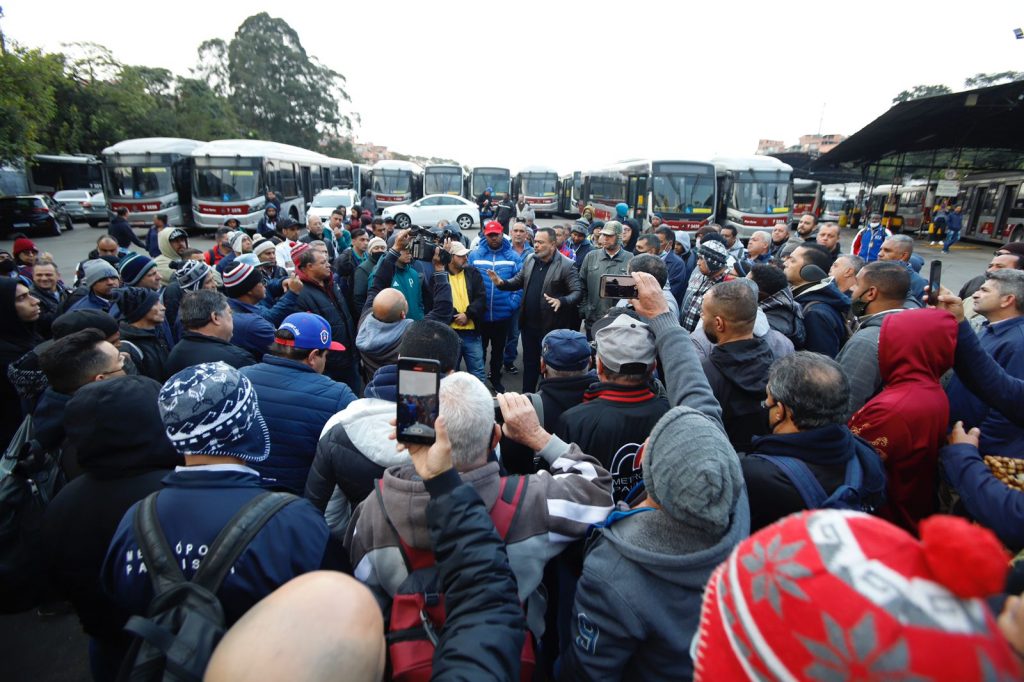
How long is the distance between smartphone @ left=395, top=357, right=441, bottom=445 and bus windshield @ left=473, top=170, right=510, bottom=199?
2740cm

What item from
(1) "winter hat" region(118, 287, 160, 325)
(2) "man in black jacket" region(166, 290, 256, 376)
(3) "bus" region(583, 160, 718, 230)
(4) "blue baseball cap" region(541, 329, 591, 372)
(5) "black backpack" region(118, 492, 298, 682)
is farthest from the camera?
(3) "bus" region(583, 160, 718, 230)

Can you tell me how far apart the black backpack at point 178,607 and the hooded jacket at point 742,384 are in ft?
7.33

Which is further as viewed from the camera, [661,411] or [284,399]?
[284,399]

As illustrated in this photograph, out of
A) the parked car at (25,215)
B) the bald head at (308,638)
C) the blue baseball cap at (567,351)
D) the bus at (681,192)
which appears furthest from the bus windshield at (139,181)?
the bald head at (308,638)

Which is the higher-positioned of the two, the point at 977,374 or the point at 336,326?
the point at 977,374

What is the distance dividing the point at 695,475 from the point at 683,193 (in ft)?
56.7

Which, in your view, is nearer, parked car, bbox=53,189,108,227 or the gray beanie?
the gray beanie

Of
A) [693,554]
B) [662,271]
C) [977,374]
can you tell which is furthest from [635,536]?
[662,271]

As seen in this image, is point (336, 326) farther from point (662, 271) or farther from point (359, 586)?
point (359, 586)

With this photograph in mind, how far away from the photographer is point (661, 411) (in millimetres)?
2254

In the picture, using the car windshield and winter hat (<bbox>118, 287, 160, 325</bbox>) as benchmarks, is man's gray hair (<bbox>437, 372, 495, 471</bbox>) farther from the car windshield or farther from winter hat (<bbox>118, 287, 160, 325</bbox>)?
the car windshield

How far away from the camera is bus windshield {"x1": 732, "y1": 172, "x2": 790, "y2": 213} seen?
58.1ft

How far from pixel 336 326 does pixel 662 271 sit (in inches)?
116

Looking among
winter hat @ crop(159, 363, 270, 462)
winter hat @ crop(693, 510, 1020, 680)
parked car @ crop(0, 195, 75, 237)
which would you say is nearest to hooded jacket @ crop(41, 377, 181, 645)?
winter hat @ crop(159, 363, 270, 462)
